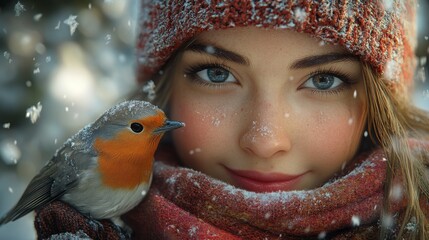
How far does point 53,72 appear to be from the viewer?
141 inches

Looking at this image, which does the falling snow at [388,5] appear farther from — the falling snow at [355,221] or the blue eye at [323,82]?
the falling snow at [355,221]

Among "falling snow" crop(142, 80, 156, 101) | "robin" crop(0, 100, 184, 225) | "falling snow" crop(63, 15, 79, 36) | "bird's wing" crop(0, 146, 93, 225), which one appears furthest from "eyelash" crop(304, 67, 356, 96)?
Answer: "falling snow" crop(63, 15, 79, 36)

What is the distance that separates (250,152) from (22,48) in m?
2.16

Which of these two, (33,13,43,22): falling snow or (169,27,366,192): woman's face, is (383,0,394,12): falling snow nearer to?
(169,27,366,192): woman's face

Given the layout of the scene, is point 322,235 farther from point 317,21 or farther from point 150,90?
point 150,90

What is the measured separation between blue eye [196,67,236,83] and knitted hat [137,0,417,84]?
129mm

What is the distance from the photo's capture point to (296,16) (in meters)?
1.55

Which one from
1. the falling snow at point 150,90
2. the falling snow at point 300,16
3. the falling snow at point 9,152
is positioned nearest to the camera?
the falling snow at point 300,16

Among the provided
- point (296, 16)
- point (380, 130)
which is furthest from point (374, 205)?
point (296, 16)

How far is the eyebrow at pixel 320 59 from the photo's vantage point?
163cm

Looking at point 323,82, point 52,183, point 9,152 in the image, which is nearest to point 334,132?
point 323,82

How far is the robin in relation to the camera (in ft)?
5.37

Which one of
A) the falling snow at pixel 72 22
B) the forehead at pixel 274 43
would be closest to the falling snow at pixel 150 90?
the forehead at pixel 274 43

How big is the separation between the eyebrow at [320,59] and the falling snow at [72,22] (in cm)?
212
